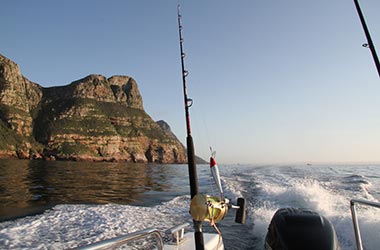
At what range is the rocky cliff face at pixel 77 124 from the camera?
97.8 meters

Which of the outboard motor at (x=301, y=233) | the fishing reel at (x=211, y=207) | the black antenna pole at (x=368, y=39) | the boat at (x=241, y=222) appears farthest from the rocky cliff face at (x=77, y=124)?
the black antenna pole at (x=368, y=39)

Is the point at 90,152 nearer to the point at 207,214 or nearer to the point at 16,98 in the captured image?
the point at 16,98

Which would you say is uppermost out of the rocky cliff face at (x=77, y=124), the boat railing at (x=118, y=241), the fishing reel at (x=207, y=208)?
the rocky cliff face at (x=77, y=124)

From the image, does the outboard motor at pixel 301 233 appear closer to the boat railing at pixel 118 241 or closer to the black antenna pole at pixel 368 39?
the boat railing at pixel 118 241

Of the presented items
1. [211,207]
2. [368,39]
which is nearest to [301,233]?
[211,207]

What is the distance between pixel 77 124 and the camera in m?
116

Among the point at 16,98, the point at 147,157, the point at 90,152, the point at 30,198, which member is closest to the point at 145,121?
the point at 147,157

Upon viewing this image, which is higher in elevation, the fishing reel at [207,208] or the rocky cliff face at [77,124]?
the rocky cliff face at [77,124]

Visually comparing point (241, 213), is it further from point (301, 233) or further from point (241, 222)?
point (301, 233)

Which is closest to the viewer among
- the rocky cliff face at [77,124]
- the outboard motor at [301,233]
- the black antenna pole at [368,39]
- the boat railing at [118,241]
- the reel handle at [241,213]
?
the boat railing at [118,241]

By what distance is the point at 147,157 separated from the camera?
139 metres

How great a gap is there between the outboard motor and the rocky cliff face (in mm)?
99042

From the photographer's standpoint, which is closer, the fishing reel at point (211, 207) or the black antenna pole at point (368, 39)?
the fishing reel at point (211, 207)

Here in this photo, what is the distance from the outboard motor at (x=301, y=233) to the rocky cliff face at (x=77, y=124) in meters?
99.0
